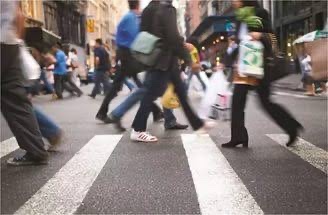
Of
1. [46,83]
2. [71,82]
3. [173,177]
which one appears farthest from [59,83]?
[173,177]

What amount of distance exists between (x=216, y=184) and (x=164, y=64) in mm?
2368

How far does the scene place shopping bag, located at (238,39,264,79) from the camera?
6012 millimetres

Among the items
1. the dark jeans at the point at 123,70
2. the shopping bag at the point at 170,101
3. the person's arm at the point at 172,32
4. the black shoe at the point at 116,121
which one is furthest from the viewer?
the dark jeans at the point at 123,70

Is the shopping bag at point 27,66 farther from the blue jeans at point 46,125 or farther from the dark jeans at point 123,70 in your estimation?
the dark jeans at point 123,70

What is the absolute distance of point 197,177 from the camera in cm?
486

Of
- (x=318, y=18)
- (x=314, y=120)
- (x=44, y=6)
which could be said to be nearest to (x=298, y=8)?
(x=318, y=18)

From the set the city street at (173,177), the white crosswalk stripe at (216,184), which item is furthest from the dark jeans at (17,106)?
the white crosswalk stripe at (216,184)

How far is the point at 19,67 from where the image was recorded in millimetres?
5312

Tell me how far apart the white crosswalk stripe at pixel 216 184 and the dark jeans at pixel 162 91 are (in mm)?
382

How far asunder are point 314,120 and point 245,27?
11.5 feet

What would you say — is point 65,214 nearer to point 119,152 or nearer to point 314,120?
point 119,152

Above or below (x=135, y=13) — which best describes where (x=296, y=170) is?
below

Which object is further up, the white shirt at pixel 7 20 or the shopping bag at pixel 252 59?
the white shirt at pixel 7 20

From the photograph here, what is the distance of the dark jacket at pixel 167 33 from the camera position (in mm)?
6570
